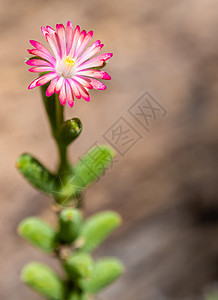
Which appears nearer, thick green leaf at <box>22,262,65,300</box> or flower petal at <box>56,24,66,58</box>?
flower petal at <box>56,24,66,58</box>

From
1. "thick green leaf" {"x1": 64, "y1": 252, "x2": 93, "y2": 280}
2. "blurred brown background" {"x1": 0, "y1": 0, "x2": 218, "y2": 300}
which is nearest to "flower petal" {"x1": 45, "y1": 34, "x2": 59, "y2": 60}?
"thick green leaf" {"x1": 64, "y1": 252, "x2": 93, "y2": 280}

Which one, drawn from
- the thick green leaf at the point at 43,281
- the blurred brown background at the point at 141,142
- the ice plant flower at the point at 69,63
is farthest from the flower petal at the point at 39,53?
the blurred brown background at the point at 141,142

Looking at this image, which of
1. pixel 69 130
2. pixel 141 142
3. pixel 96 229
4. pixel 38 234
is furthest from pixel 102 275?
pixel 141 142

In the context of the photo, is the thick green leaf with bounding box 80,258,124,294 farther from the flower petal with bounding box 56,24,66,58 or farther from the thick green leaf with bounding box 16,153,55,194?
the flower petal with bounding box 56,24,66,58

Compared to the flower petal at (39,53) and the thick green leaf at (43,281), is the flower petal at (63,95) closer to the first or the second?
the flower petal at (39,53)

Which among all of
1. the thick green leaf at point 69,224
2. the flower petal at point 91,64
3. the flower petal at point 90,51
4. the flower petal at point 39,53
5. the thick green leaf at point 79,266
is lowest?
the thick green leaf at point 79,266

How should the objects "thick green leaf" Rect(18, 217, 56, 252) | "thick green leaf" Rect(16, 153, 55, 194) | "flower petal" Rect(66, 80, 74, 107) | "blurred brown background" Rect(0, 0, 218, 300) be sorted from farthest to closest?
"blurred brown background" Rect(0, 0, 218, 300) → "thick green leaf" Rect(18, 217, 56, 252) → "thick green leaf" Rect(16, 153, 55, 194) → "flower petal" Rect(66, 80, 74, 107)
